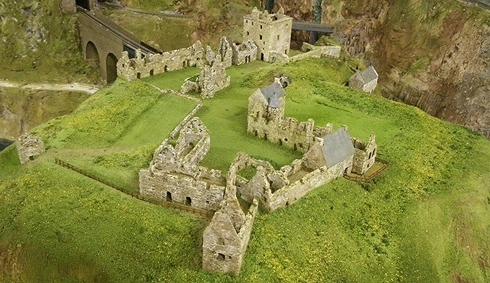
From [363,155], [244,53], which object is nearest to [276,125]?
[363,155]

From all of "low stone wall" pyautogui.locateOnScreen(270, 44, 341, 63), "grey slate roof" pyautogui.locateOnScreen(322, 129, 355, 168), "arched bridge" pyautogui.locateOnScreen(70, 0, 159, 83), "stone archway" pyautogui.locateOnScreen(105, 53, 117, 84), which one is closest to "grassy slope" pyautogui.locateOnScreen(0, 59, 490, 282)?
"grey slate roof" pyautogui.locateOnScreen(322, 129, 355, 168)

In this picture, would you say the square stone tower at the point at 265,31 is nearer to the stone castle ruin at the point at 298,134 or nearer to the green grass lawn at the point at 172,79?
the green grass lawn at the point at 172,79

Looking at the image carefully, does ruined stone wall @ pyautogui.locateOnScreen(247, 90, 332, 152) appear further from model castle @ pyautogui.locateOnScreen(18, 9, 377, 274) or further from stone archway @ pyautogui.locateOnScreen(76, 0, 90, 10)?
stone archway @ pyautogui.locateOnScreen(76, 0, 90, 10)

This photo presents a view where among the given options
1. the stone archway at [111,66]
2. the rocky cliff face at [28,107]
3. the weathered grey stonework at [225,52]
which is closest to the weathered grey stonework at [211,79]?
the weathered grey stonework at [225,52]

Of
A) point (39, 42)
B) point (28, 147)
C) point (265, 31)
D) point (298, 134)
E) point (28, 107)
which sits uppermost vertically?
point (265, 31)

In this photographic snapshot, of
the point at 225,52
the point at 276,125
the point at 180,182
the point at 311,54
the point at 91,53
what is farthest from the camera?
the point at 91,53

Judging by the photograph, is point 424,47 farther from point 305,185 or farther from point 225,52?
point 305,185
